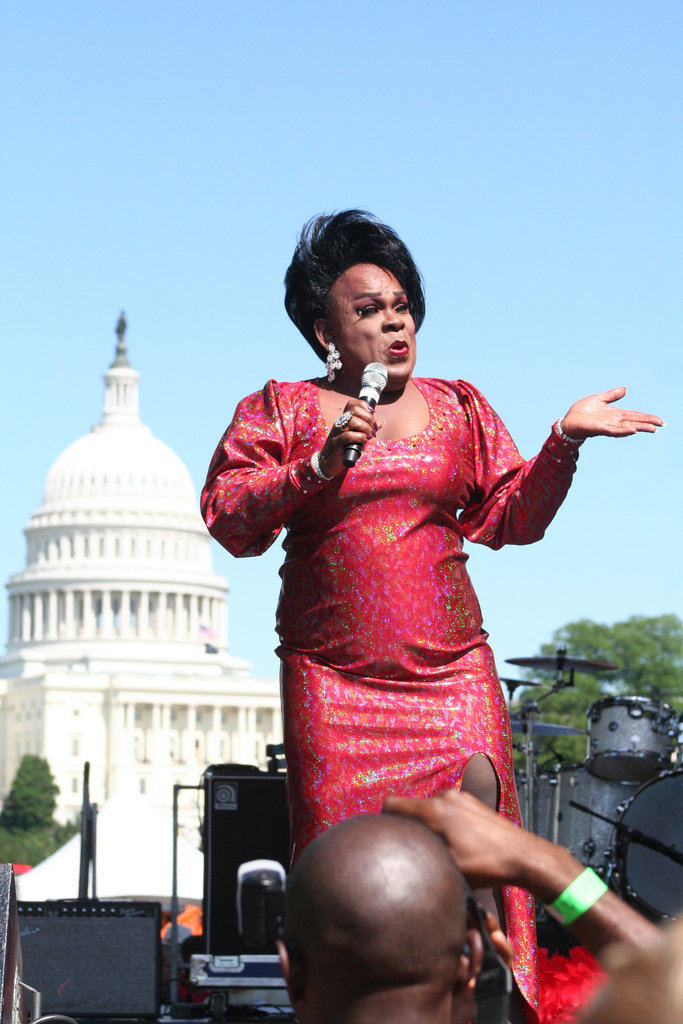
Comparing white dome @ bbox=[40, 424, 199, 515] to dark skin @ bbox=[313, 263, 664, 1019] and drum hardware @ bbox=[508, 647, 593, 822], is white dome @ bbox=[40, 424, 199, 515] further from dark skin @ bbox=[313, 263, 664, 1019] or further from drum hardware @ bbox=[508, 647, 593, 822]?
dark skin @ bbox=[313, 263, 664, 1019]

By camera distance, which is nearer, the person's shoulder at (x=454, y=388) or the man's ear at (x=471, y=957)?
the man's ear at (x=471, y=957)

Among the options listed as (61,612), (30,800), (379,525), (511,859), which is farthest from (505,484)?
(61,612)

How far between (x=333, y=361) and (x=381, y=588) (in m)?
0.52

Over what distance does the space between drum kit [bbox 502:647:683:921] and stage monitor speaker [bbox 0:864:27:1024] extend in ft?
13.9

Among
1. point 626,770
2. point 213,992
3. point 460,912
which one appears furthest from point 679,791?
point 460,912

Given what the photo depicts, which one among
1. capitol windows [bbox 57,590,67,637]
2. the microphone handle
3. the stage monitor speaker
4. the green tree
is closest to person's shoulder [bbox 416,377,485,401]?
the microphone handle

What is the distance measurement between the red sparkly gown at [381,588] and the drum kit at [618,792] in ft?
12.7

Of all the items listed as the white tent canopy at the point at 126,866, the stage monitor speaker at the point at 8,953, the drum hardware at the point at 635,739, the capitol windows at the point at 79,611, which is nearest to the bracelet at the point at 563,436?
the stage monitor speaker at the point at 8,953

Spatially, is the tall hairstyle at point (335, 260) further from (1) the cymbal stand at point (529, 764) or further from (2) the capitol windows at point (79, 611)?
(2) the capitol windows at point (79, 611)

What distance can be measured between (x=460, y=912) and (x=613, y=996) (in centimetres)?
48

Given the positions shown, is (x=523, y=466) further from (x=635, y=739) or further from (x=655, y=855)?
A: (x=635, y=739)

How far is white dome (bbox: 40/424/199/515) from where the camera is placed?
11375 centimetres

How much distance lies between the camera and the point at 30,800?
100m

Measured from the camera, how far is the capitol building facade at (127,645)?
11169 centimetres
